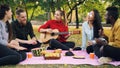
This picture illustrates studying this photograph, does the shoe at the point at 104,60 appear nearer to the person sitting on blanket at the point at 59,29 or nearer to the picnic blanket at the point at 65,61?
the picnic blanket at the point at 65,61

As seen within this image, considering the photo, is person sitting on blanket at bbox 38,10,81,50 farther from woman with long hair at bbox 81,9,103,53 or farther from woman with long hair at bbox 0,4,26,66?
woman with long hair at bbox 0,4,26,66

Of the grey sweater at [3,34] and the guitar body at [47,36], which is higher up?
the grey sweater at [3,34]

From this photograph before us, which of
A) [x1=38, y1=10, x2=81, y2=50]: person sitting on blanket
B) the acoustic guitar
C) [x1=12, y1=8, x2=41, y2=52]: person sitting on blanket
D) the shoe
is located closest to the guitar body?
the acoustic guitar

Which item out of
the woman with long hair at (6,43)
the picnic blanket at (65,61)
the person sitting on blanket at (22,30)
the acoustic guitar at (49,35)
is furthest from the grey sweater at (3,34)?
the acoustic guitar at (49,35)

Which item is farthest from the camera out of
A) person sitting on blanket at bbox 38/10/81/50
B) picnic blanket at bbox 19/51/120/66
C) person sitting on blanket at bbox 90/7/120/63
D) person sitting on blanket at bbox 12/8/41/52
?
person sitting on blanket at bbox 38/10/81/50

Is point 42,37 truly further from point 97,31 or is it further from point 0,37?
point 0,37

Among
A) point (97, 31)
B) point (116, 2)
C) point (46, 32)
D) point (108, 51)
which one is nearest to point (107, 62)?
point (108, 51)

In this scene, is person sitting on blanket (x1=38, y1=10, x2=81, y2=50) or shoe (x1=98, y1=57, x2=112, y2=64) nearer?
shoe (x1=98, y1=57, x2=112, y2=64)

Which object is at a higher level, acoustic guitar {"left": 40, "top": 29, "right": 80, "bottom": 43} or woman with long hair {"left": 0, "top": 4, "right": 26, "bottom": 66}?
woman with long hair {"left": 0, "top": 4, "right": 26, "bottom": 66}

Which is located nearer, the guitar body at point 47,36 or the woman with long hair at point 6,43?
→ the woman with long hair at point 6,43

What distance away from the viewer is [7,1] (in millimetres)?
18016

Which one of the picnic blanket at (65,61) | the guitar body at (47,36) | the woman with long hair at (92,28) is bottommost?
the picnic blanket at (65,61)

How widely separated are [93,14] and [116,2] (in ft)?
30.1

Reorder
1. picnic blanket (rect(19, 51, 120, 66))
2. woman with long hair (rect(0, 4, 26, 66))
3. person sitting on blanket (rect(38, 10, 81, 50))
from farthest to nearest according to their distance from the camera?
person sitting on blanket (rect(38, 10, 81, 50)) → picnic blanket (rect(19, 51, 120, 66)) → woman with long hair (rect(0, 4, 26, 66))
